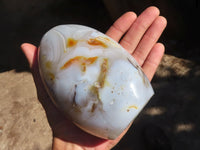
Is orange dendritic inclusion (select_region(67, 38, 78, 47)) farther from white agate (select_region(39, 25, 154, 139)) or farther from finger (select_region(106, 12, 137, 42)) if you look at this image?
finger (select_region(106, 12, 137, 42))

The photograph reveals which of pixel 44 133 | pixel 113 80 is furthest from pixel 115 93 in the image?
pixel 44 133

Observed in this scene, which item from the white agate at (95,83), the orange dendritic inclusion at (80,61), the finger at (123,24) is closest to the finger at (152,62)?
the finger at (123,24)

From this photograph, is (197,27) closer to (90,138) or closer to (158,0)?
(158,0)

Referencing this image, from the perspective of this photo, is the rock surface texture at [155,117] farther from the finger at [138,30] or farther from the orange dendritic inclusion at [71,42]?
the orange dendritic inclusion at [71,42]

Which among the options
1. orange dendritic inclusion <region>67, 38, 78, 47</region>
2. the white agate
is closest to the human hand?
the white agate

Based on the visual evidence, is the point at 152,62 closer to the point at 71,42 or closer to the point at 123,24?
the point at 123,24

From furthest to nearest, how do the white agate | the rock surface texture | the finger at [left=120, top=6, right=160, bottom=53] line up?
the rock surface texture
the finger at [left=120, top=6, right=160, bottom=53]
the white agate
